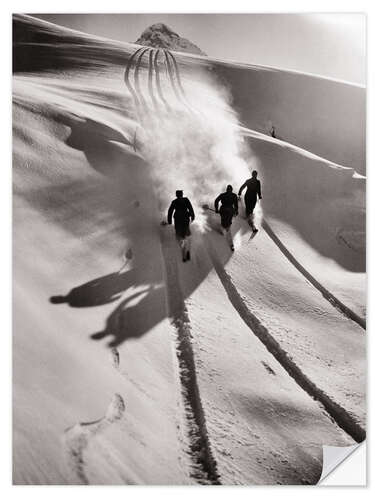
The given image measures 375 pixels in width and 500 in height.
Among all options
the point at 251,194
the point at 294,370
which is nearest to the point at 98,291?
the point at 251,194

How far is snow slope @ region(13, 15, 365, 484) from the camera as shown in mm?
3961

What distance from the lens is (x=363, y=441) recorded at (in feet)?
14.1

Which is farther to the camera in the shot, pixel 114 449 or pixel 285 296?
pixel 285 296

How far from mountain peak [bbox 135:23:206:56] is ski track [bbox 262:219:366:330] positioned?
184cm

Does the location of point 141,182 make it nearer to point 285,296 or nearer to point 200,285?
point 200,285

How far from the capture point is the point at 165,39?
15.4 ft

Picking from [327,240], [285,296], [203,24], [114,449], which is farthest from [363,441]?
[203,24]

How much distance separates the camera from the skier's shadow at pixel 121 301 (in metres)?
4.19

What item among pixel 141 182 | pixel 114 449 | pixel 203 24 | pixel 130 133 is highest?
pixel 203 24

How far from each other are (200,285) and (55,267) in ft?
4.36

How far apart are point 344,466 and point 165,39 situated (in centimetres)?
432

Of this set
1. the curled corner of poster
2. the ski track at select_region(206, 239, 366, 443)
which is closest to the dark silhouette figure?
the ski track at select_region(206, 239, 366, 443)

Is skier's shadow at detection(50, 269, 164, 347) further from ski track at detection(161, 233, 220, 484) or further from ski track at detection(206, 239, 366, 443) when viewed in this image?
ski track at detection(206, 239, 366, 443)

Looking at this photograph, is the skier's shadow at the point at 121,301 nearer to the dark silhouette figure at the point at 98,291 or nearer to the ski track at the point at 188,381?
the dark silhouette figure at the point at 98,291
